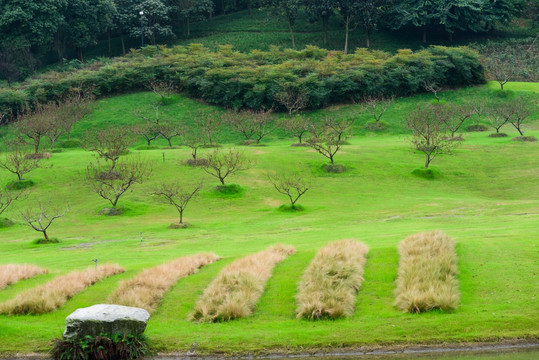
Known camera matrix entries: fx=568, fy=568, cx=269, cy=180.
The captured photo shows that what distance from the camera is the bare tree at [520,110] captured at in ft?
226

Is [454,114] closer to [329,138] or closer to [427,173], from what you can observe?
[427,173]

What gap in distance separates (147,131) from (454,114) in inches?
1593

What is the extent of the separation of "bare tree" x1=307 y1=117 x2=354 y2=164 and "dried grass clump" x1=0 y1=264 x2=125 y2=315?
36348 mm

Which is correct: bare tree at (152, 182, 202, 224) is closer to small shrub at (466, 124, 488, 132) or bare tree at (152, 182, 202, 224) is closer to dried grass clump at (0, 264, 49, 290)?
dried grass clump at (0, 264, 49, 290)

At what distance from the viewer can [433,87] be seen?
85.7m

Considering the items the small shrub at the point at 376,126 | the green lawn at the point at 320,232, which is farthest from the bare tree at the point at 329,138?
the small shrub at the point at 376,126

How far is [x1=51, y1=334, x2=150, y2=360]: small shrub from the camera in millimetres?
17562

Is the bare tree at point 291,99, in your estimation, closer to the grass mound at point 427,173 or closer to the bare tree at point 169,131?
the bare tree at point 169,131

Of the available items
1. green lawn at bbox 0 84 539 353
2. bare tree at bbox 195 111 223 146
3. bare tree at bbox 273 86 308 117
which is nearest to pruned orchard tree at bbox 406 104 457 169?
green lawn at bbox 0 84 539 353

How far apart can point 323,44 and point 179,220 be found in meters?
79.0

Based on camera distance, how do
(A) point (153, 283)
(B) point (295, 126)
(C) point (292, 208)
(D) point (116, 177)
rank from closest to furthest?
(A) point (153, 283) < (C) point (292, 208) < (D) point (116, 177) < (B) point (295, 126)

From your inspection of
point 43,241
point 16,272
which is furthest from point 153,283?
point 43,241

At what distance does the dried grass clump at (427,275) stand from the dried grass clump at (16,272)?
15460 millimetres

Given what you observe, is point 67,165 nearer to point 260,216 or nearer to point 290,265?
point 260,216
